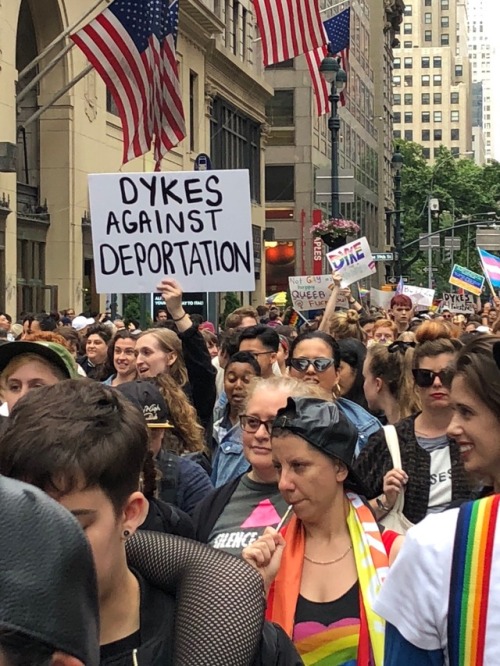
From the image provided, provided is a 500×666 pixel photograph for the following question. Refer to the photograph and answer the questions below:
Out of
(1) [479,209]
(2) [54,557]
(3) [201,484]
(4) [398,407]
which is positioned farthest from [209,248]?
(1) [479,209]

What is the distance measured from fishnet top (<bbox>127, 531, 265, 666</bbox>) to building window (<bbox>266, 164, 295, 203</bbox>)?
60.2 meters

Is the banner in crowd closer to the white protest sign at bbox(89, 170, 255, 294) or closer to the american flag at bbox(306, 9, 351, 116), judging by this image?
the american flag at bbox(306, 9, 351, 116)

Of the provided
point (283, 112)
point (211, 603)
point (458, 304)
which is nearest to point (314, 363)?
point (211, 603)

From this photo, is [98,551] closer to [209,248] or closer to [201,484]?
[201,484]

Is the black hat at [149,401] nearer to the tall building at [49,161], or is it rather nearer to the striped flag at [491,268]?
the tall building at [49,161]

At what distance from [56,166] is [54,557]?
31.3 m

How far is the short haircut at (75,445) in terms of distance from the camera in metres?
2.30

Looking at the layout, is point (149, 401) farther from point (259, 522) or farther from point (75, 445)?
point (75, 445)

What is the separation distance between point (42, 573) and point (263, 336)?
6.74 metres

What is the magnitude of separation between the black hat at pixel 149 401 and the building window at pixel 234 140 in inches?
1588

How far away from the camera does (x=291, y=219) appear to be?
6250cm

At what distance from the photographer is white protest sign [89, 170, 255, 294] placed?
841 centimetres

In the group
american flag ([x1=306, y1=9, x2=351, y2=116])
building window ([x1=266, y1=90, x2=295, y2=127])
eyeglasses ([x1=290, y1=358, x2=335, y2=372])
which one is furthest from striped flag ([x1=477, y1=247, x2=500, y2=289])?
building window ([x1=266, y1=90, x2=295, y2=127])

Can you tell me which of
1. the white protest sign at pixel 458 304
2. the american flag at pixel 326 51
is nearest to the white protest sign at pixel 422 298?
the white protest sign at pixel 458 304
